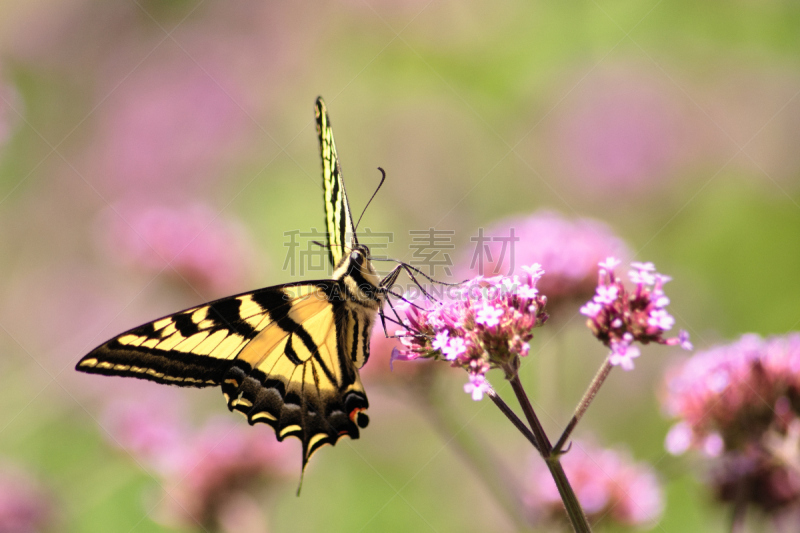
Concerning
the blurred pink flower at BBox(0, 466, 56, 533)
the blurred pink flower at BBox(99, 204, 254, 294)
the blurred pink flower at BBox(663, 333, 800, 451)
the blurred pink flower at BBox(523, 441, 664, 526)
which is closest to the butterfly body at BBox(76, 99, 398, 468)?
the blurred pink flower at BBox(523, 441, 664, 526)

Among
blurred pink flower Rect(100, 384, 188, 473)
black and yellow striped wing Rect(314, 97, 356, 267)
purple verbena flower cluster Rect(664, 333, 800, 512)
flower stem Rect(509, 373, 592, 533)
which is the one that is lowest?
blurred pink flower Rect(100, 384, 188, 473)

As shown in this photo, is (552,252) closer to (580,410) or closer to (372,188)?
(580,410)

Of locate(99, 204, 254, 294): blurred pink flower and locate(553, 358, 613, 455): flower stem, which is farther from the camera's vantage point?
locate(99, 204, 254, 294): blurred pink flower

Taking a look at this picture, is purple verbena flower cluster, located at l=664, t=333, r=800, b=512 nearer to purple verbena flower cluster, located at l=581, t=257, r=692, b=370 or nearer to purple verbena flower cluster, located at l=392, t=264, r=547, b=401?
purple verbena flower cluster, located at l=581, t=257, r=692, b=370

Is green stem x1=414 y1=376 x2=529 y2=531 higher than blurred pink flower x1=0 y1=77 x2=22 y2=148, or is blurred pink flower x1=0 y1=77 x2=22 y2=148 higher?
green stem x1=414 y1=376 x2=529 y2=531

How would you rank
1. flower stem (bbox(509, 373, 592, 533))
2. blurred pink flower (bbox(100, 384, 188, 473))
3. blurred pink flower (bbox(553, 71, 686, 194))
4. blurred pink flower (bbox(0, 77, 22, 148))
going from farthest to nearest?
blurred pink flower (bbox(553, 71, 686, 194)) → blurred pink flower (bbox(100, 384, 188, 473)) → blurred pink flower (bbox(0, 77, 22, 148)) → flower stem (bbox(509, 373, 592, 533))

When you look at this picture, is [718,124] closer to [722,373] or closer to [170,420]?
[722,373]

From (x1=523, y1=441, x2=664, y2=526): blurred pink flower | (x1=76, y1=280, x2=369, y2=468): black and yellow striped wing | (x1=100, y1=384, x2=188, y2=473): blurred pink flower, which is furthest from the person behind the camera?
(x1=100, y1=384, x2=188, y2=473): blurred pink flower
